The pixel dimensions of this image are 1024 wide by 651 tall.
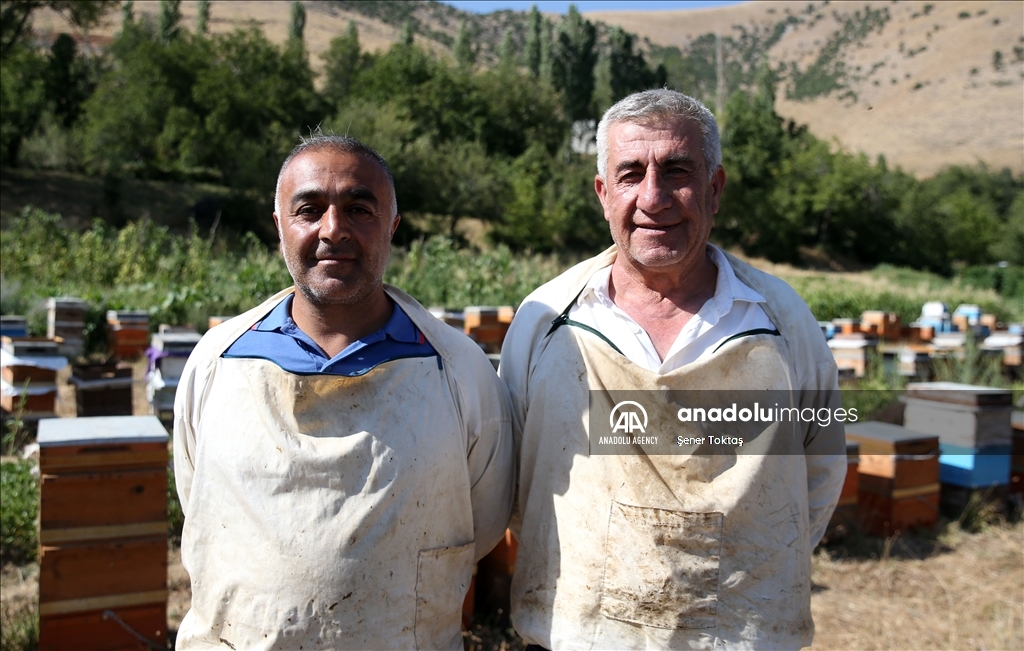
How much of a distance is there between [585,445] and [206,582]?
106cm

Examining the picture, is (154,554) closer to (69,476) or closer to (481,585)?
(69,476)

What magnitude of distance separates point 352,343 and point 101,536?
1706 mm

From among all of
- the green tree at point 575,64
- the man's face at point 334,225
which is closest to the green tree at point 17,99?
the green tree at point 575,64

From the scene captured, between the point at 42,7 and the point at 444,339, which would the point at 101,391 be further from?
the point at 42,7

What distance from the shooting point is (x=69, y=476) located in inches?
115

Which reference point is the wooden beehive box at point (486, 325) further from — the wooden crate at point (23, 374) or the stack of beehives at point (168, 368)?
the wooden crate at point (23, 374)

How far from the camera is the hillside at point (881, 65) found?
2699 inches

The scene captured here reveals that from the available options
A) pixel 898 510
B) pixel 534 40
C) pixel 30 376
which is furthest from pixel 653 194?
pixel 534 40

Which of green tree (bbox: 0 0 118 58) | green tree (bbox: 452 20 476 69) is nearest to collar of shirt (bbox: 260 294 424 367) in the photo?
green tree (bbox: 0 0 118 58)

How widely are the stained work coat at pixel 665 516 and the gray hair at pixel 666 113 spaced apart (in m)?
0.40

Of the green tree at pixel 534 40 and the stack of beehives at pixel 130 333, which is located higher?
the green tree at pixel 534 40

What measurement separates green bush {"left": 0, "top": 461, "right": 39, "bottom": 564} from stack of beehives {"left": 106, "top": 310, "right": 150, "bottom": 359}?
5.01 meters

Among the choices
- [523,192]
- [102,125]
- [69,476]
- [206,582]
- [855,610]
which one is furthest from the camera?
[523,192]

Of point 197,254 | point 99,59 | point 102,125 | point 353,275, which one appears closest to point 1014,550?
point 353,275
